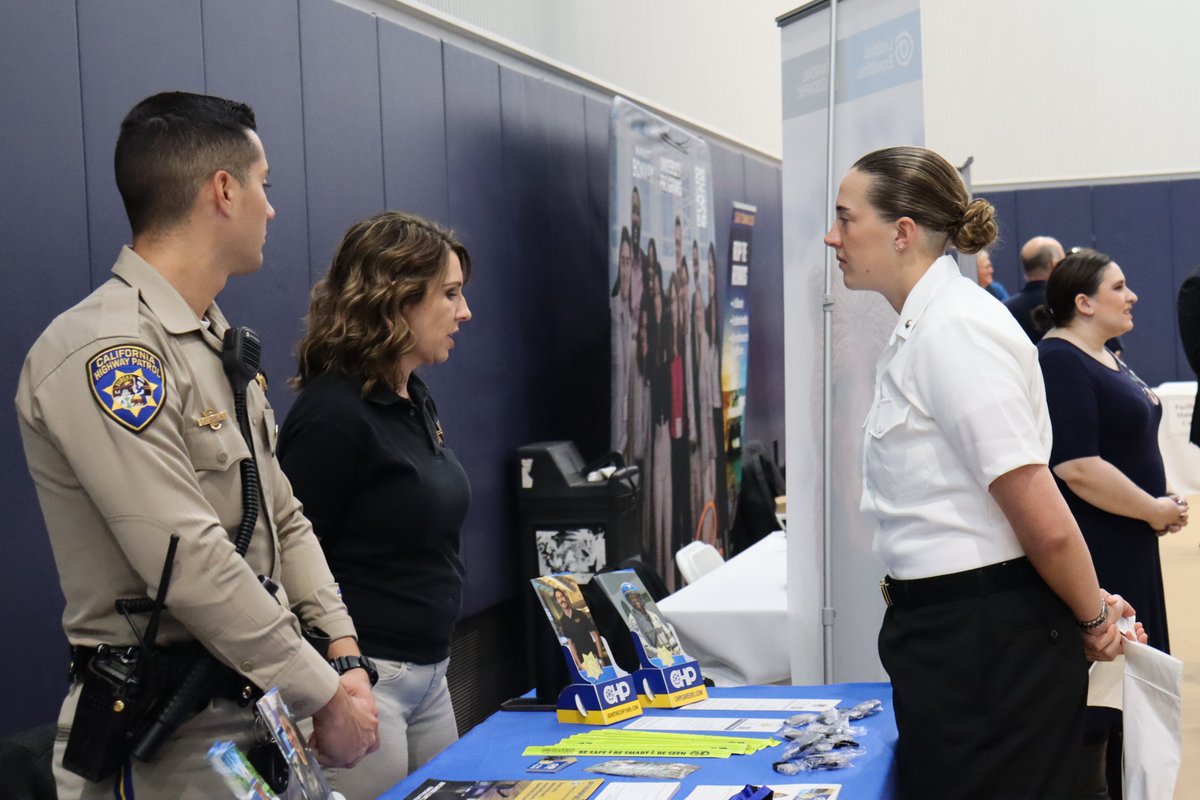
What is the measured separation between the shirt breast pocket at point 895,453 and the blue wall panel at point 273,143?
1936 mm

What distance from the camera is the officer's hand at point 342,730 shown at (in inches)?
58.7

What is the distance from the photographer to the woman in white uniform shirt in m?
1.74

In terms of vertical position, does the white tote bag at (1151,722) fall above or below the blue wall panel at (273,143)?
below

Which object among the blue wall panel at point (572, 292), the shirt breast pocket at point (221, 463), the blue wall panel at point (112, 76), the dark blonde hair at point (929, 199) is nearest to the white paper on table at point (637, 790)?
the shirt breast pocket at point (221, 463)

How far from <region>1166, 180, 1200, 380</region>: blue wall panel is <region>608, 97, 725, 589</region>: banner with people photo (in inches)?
264

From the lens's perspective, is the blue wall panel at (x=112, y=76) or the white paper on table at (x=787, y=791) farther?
the blue wall panel at (x=112, y=76)

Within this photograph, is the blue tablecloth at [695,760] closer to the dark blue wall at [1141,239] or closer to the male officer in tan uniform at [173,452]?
the male officer in tan uniform at [173,452]

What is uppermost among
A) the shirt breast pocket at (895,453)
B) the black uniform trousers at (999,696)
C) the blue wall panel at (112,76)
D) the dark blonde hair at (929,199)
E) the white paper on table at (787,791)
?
the blue wall panel at (112,76)

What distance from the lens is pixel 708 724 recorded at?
6.84 ft

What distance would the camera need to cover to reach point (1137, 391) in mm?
2914

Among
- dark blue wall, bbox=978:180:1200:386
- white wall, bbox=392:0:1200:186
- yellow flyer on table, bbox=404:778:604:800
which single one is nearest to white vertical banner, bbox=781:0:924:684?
yellow flyer on table, bbox=404:778:604:800

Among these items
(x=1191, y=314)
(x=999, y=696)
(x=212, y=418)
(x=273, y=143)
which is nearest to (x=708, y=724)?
(x=999, y=696)

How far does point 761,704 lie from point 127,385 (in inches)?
54.5

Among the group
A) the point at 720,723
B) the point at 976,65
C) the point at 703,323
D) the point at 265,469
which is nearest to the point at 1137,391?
the point at 720,723
